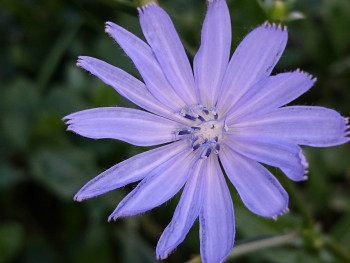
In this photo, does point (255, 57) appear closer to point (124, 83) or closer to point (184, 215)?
point (124, 83)

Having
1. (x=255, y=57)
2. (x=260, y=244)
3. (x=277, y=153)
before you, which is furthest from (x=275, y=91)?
(x=260, y=244)

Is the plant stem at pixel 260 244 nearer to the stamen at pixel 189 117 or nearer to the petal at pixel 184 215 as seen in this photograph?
the petal at pixel 184 215

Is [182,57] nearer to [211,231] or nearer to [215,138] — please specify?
[215,138]

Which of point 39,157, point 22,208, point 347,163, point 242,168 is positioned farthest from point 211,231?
point 22,208

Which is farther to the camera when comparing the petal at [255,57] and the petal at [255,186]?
the petal at [255,57]

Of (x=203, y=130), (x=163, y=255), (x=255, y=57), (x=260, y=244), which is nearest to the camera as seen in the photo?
(x=163, y=255)

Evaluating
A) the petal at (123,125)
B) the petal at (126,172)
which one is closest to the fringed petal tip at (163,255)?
the petal at (126,172)
